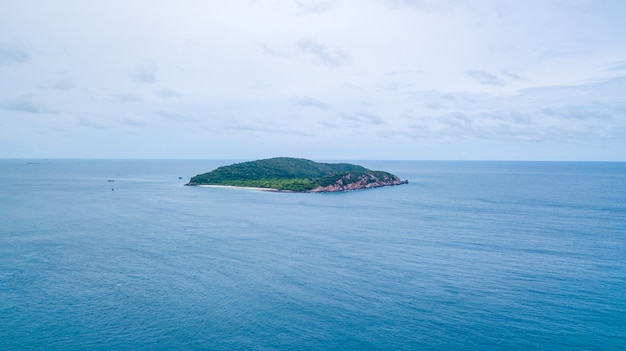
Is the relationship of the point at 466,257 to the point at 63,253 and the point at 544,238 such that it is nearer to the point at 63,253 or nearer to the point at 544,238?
the point at 544,238

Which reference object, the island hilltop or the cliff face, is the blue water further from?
the island hilltop

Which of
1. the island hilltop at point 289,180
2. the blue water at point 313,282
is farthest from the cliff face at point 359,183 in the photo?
the blue water at point 313,282

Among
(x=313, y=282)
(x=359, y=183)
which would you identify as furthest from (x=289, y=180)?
(x=313, y=282)

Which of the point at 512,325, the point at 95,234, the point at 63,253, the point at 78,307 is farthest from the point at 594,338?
the point at 95,234

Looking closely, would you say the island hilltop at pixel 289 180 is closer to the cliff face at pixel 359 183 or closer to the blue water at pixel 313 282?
the cliff face at pixel 359 183

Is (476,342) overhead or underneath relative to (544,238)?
underneath

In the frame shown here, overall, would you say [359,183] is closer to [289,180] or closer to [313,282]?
[289,180]
